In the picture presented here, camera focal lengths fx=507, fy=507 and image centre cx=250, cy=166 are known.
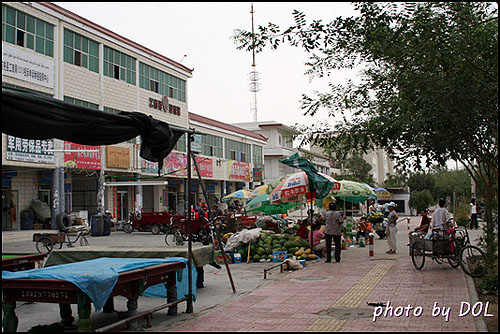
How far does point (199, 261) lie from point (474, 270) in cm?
614

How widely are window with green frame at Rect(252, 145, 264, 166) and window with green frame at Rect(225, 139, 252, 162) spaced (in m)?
1.39

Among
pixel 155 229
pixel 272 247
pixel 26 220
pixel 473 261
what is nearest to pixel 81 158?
pixel 26 220

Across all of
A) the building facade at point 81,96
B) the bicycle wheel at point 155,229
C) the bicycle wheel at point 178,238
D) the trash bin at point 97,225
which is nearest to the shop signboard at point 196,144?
the building facade at point 81,96

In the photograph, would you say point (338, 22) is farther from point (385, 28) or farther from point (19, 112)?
point (19, 112)

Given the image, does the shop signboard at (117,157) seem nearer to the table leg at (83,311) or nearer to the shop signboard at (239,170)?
the shop signboard at (239,170)

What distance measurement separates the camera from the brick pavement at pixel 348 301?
23.9 ft

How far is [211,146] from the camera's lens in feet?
144

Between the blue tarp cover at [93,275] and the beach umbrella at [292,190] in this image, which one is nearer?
the blue tarp cover at [93,275]

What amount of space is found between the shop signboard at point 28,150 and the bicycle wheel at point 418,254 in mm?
17298

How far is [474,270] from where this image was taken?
11.2 m

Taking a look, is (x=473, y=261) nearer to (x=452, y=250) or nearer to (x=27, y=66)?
(x=452, y=250)

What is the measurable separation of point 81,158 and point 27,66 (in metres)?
5.80

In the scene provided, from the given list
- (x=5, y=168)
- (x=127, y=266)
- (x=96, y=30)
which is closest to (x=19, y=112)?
(x=127, y=266)

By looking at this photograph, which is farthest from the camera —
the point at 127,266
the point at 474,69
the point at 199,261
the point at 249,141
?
the point at 249,141
